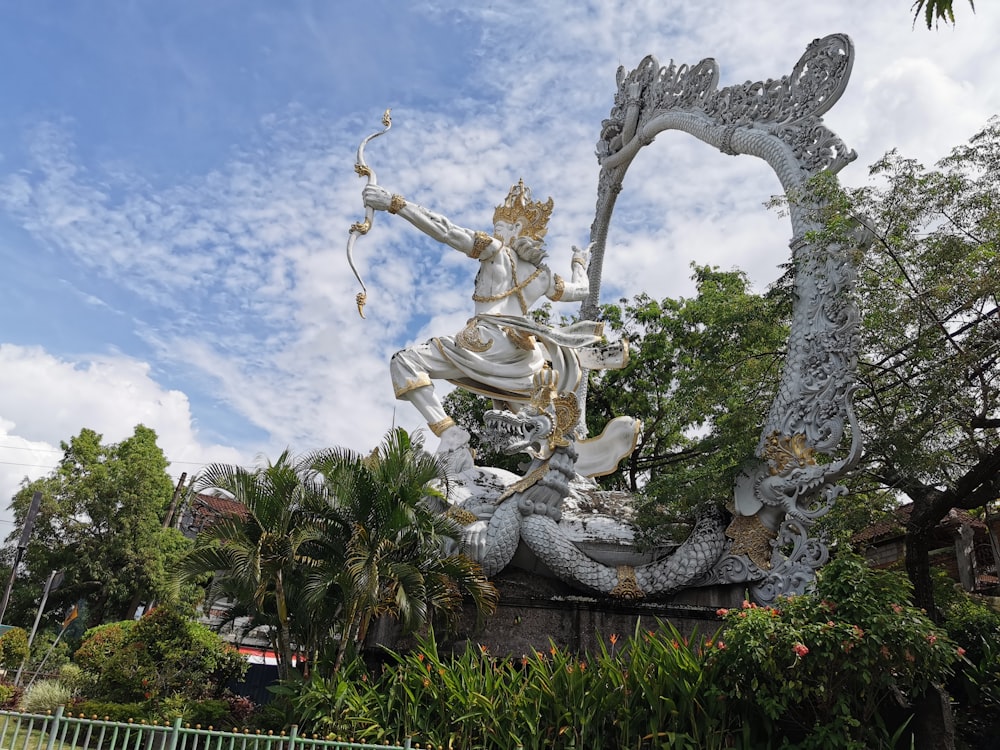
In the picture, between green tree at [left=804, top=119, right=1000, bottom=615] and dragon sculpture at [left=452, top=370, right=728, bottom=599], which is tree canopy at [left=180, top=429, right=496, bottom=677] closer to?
dragon sculpture at [left=452, top=370, right=728, bottom=599]

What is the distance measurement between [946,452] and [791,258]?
3.10 meters

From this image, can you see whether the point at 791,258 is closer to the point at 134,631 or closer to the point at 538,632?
the point at 538,632

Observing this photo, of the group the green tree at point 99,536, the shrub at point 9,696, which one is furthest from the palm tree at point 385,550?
the green tree at point 99,536


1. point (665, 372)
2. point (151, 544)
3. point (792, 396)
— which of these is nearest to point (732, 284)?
point (665, 372)

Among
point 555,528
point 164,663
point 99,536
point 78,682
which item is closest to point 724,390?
point 555,528

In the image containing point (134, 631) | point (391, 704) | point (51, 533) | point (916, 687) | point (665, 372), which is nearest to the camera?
point (916, 687)

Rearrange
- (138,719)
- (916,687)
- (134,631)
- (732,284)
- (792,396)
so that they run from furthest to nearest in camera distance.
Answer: (732,284), (134,631), (792,396), (138,719), (916,687)

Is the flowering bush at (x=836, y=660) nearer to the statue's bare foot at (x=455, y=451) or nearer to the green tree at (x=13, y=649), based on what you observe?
the statue's bare foot at (x=455, y=451)

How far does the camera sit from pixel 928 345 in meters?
9.58

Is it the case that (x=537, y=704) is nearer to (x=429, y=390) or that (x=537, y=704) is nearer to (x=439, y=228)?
(x=429, y=390)

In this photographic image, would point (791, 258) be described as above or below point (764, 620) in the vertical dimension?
above

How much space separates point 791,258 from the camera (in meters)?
10.9

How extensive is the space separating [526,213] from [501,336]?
2.32 m

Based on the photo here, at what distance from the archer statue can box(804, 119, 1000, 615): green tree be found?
3.73 metres
